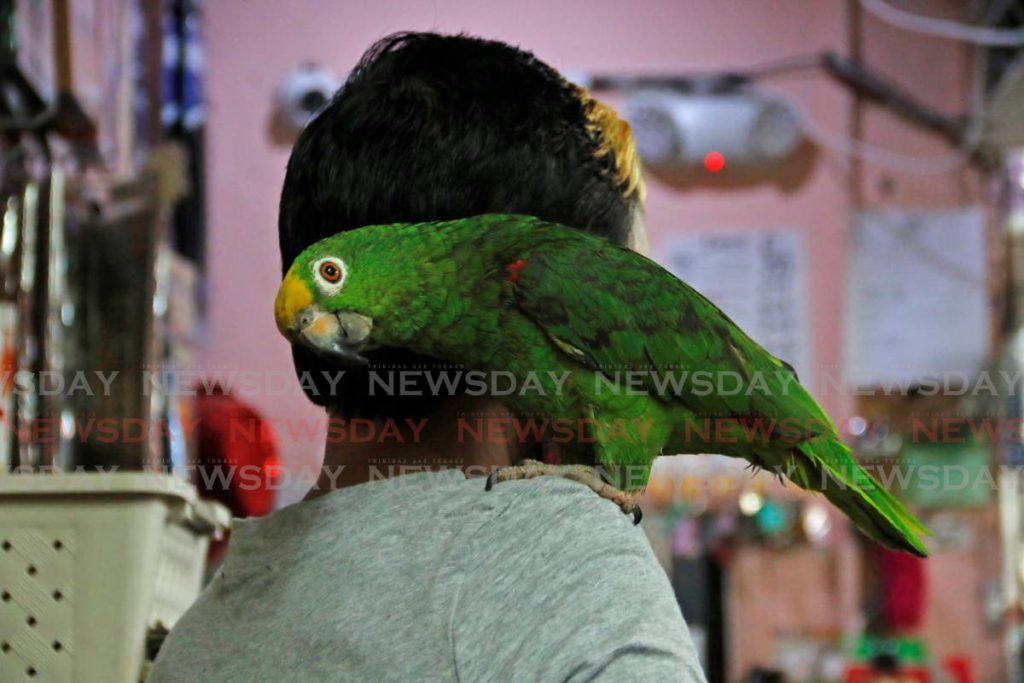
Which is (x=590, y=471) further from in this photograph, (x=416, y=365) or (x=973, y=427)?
(x=973, y=427)

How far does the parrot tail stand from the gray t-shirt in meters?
0.18

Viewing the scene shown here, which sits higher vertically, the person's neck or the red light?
the person's neck

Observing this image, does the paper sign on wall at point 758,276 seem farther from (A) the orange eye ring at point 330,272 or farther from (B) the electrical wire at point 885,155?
(A) the orange eye ring at point 330,272

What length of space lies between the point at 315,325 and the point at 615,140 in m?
0.23

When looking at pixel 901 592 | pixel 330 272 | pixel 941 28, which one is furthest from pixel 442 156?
pixel 941 28

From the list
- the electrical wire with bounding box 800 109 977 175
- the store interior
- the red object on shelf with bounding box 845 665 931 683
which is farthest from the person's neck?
the electrical wire with bounding box 800 109 977 175

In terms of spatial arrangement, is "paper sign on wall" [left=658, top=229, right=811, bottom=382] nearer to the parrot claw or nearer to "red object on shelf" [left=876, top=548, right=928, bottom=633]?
"red object on shelf" [left=876, top=548, right=928, bottom=633]

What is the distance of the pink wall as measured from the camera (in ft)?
6.14

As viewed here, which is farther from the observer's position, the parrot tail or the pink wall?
the pink wall

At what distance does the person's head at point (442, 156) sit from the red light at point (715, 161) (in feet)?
6.47

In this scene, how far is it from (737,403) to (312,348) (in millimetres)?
276

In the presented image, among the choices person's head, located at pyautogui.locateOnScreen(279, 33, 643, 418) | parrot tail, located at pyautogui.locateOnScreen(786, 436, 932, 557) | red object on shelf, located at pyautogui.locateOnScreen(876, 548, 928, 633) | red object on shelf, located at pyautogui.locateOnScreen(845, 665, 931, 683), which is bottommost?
red object on shelf, located at pyautogui.locateOnScreen(845, 665, 931, 683)

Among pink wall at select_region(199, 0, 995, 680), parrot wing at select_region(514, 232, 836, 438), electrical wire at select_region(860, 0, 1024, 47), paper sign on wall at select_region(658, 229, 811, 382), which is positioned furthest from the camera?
paper sign on wall at select_region(658, 229, 811, 382)

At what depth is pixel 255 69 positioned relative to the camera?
221 centimetres
